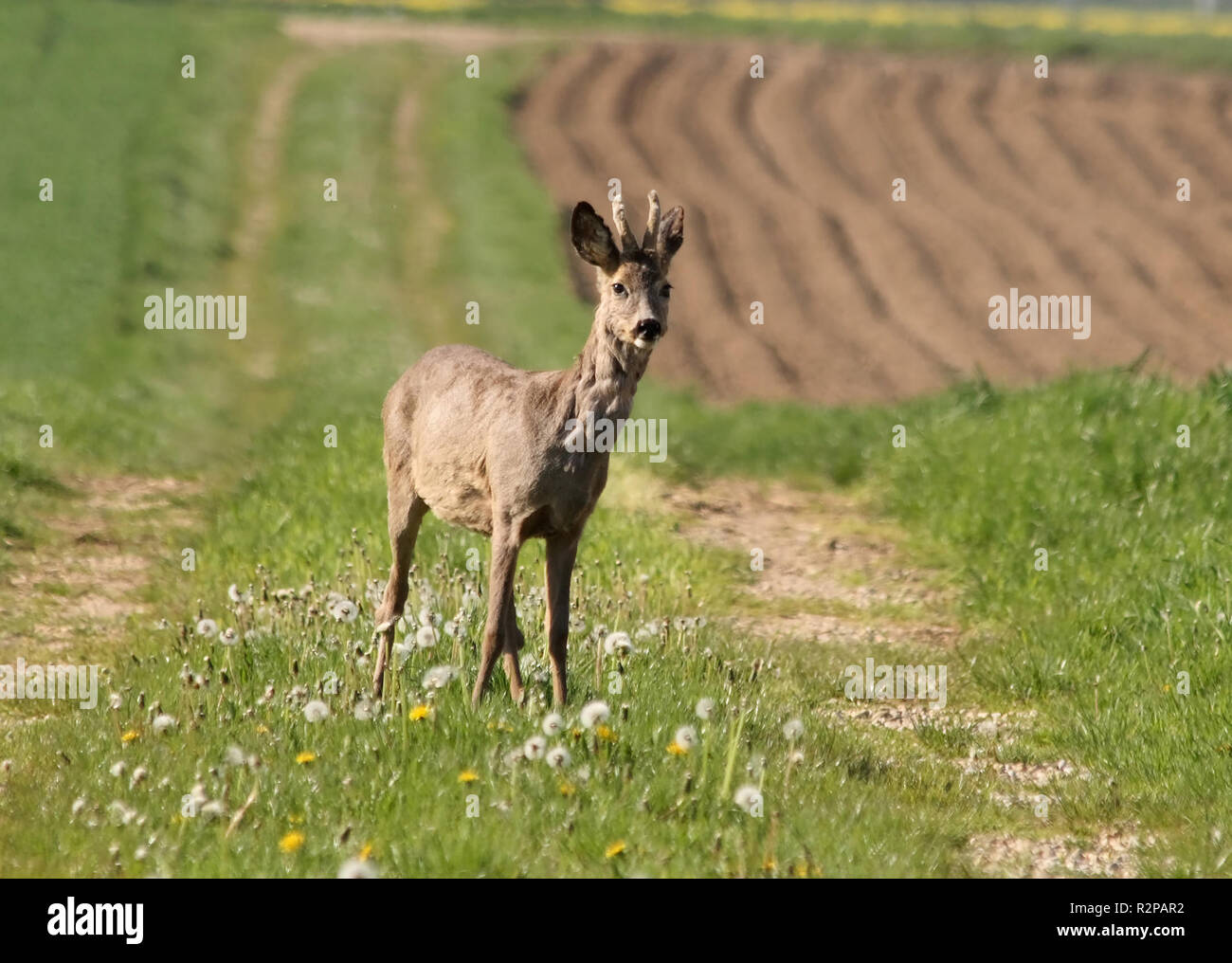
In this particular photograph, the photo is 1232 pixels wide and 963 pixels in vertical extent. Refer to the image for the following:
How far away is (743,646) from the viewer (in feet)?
33.0

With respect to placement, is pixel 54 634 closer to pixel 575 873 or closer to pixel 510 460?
pixel 510 460

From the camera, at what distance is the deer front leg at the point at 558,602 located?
7770 mm

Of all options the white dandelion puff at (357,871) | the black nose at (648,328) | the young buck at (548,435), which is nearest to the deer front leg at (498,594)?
the young buck at (548,435)

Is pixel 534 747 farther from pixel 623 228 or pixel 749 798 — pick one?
pixel 623 228

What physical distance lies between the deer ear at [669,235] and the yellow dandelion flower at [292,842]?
2939mm

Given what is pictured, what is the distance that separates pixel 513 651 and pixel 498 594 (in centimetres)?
36

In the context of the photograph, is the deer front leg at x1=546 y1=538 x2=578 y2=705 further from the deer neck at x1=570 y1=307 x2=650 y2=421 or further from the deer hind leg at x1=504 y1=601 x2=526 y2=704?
the deer neck at x1=570 y1=307 x2=650 y2=421

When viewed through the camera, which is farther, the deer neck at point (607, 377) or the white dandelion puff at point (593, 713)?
the deer neck at point (607, 377)

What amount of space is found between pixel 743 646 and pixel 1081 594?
96.2 inches

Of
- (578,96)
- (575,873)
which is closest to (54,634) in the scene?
(575,873)

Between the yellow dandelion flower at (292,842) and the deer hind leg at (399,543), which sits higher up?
the deer hind leg at (399,543)

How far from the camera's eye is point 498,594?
7.73 metres

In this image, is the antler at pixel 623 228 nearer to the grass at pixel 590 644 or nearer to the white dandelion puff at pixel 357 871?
the grass at pixel 590 644

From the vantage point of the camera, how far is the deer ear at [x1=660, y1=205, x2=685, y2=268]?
7.37 meters
